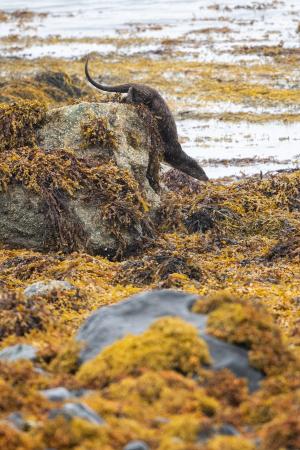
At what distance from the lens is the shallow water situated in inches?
Answer: 591

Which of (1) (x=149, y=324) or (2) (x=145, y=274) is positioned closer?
(1) (x=149, y=324)

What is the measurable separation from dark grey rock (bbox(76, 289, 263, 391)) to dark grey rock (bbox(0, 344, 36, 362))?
0.30 m

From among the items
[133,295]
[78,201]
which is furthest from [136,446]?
[78,201]

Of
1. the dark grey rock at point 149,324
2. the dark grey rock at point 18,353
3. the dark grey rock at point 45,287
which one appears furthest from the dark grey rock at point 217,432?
the dark grey rock at point 45,287

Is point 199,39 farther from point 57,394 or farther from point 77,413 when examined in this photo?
point 77,413

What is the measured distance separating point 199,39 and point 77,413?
24009mm

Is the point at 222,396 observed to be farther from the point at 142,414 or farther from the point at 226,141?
the point at 226,141

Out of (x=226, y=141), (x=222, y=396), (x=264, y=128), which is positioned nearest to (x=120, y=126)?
(x=222, y=396)

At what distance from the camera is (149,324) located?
4.60m

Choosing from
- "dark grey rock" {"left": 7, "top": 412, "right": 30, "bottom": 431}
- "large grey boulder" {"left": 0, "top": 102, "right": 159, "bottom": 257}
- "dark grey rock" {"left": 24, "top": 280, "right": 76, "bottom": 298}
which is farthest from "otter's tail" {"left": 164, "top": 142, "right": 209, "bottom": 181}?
"dark grey rock" {"left": 7, "top": 412, "right": 30, "bottom": 431}

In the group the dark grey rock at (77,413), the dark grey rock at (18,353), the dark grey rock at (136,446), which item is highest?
the dark grey rock at (77,413)

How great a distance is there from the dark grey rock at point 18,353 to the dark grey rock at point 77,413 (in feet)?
3.18

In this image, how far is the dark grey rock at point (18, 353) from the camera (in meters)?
4.76

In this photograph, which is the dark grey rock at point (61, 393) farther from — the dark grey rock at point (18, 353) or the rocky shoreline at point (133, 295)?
the dark grey rock at point (18, 353)
